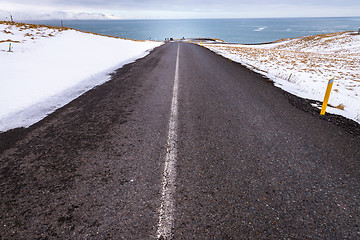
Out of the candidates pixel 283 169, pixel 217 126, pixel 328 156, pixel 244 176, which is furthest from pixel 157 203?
pixel 328 156

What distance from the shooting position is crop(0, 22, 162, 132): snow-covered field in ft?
16.6

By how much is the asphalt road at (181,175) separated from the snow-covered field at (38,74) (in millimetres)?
927

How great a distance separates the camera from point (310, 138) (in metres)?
3.92

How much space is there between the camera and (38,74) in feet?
26.0

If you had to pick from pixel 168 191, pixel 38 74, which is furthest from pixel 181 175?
pixel 38 74

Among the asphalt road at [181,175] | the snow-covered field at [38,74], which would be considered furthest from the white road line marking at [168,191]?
the snow-covered field at [38,74]

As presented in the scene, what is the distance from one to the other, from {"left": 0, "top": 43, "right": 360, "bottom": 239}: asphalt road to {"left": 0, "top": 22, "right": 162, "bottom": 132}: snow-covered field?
36.5 inches

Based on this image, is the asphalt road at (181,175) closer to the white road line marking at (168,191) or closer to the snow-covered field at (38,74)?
the white road line marking at (168,191)

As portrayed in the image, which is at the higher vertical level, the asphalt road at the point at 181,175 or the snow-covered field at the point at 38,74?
the snow-covered field at the point at 38,74

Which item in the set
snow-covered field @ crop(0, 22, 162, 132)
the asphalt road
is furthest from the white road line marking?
snow-covered field @ crop(0, 22, 162, 132)

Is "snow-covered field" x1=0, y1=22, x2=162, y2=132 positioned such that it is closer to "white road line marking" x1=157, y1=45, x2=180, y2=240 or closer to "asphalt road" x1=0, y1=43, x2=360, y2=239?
"asphalt road" x1=0, y1=43, x2=360, y2=239

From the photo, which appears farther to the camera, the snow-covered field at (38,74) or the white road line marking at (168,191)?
the snow-covered field at (38,74)

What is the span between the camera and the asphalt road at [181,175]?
6.96 feet

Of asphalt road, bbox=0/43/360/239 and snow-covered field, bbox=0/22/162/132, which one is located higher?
snow-covered field, bbox=0/22/162/132
